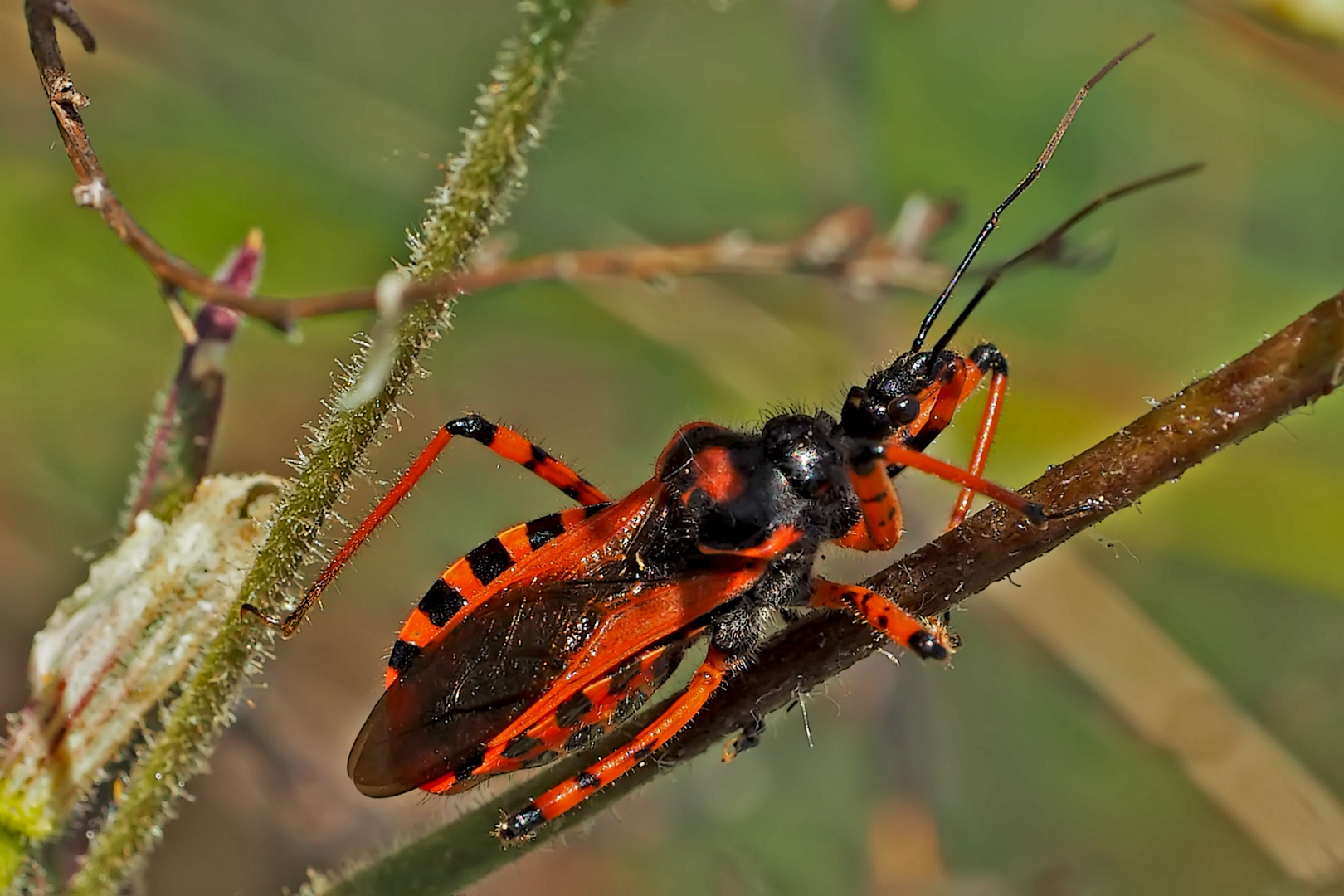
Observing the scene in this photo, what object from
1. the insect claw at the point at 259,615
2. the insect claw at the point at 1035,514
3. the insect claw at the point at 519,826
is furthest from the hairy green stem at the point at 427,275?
the insect claw at the point at 1035,514

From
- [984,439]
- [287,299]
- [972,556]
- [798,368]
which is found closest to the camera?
[972,556]

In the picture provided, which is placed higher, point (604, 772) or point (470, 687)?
point (470, 687)

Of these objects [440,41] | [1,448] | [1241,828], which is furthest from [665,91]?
[1241,828]

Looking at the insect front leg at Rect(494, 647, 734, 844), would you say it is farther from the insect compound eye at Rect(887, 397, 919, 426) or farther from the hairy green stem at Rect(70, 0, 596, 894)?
the insect compound eye at Rect(887, 397, 919, 426)

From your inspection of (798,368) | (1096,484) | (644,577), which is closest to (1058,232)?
(1096,484)

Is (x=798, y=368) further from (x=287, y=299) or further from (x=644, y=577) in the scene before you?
(x=287, y=299)

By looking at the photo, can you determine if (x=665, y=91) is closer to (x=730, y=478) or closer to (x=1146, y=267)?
(x=1146, y=267)

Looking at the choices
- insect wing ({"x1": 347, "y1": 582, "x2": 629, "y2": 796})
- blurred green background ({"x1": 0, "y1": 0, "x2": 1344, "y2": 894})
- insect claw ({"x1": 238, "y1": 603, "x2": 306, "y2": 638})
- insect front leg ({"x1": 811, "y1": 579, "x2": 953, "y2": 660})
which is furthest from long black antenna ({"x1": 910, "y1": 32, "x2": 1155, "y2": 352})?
blurred green background ({"x1": 0, "y1": 0, "x2": 1344, "y2": 894})
